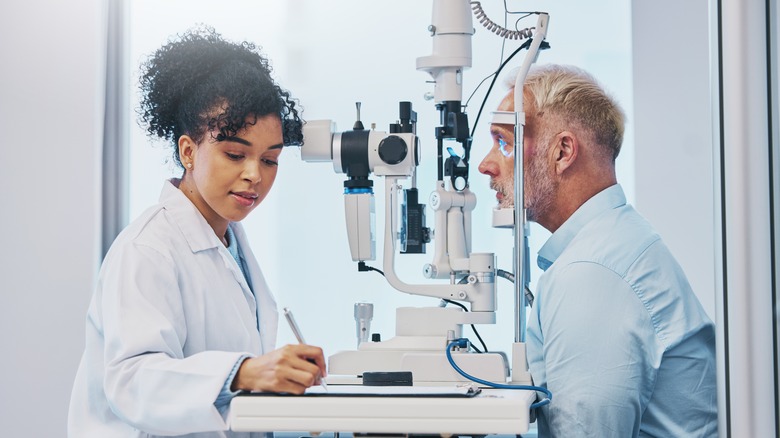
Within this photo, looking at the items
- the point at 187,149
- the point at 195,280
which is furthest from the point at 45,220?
the point at 195,280

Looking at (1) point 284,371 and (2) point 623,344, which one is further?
(2) point 623,344

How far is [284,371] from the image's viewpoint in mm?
1042

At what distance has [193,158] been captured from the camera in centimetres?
143

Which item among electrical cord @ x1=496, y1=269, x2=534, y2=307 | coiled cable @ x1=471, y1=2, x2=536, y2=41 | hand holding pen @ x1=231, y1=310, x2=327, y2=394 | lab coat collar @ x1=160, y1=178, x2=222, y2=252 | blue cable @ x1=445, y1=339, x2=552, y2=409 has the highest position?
coiled cable @ x1=471, y1=2, x2=536, y2=41

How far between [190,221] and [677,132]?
1594mm

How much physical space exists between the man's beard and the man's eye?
5cm

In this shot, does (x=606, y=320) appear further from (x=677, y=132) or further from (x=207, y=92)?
(x=677, y=132)

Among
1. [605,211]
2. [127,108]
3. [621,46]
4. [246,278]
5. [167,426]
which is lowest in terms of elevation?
[167,426]

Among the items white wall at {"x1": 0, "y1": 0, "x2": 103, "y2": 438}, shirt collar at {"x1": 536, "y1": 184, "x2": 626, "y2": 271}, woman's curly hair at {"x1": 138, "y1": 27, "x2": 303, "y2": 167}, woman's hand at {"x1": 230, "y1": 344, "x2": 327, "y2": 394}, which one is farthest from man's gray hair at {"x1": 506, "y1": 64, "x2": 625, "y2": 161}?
white wall at {"x1": 0, "y1": 0, "x2": 103, "y2": 438}

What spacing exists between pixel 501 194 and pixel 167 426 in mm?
832

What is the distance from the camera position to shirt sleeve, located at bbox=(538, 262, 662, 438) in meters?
1.23

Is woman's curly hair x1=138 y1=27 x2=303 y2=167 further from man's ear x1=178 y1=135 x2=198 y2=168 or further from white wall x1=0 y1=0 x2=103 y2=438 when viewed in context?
white wall x1=0 y1=0 x2=103 y2=438

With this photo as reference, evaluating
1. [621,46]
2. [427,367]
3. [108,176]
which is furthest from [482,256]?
[108,176]

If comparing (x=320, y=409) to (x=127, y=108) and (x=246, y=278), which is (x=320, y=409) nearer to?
(x=246, y=278)
